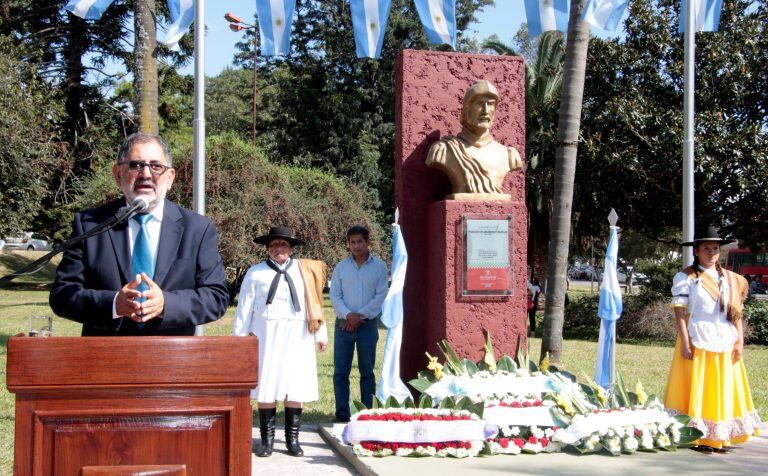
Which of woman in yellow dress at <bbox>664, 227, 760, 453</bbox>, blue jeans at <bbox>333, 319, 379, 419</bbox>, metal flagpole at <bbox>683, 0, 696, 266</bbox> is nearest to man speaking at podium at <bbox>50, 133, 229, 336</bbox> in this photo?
blue jeans at <bbox>333, 319, 379, 419</bbox>

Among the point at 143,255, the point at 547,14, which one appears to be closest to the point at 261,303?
the point at 143,255

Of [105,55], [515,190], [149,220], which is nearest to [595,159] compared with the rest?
[515,190]

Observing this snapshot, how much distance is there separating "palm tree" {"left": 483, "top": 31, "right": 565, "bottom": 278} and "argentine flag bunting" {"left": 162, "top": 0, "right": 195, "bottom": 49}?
14857mm

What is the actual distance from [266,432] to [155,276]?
4.01 meters

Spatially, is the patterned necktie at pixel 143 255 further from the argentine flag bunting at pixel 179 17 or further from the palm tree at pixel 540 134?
the palm tree at pixel 540 134

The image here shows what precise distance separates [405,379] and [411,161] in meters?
2.27

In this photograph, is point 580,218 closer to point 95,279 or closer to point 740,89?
point 740,89

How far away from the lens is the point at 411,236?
317 inches

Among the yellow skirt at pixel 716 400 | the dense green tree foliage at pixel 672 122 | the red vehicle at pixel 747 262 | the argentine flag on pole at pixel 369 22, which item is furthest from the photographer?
the red vehicle at pixel 747 262

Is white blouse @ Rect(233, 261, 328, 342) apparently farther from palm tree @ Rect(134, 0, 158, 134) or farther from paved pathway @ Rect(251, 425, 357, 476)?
palm tree @ Rect(134, 0, 158, 134)

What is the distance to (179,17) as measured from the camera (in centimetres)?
1007

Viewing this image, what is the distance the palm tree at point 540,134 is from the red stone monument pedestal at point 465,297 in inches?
630

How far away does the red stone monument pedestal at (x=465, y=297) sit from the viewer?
7445 mm

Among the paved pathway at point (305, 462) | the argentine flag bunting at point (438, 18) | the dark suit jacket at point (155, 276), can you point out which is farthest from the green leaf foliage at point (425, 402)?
the argentine flag bunting at point (438, 18)
